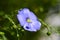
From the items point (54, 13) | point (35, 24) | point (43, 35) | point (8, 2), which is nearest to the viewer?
point (35, 24)

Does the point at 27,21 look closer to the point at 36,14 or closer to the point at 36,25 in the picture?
the point at 36,25

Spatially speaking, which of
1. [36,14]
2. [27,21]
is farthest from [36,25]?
[36,14]

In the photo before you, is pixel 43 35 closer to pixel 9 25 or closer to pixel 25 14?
pixel 25 14

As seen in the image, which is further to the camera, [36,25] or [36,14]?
[36,14]

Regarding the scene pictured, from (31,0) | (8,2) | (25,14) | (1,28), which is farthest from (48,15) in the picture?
(1,28)
